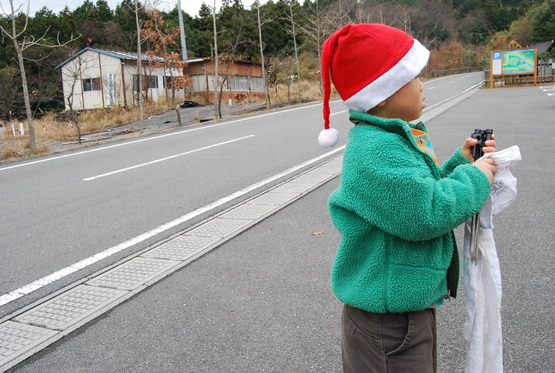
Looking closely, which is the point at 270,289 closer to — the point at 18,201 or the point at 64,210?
the point at 64,210

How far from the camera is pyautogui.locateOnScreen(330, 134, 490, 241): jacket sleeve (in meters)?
1.31

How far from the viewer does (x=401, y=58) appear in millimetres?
1449

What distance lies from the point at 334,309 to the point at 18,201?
5.31m

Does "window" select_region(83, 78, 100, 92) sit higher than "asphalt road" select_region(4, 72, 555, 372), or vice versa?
"window" select_region(83, 78, 100, 92)

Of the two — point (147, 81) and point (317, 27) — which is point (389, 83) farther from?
point (317, 27)

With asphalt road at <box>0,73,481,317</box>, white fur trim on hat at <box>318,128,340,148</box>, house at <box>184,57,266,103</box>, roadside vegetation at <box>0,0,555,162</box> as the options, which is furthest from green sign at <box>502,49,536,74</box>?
white fur trim on hat at <box>318,128,340,148</box>

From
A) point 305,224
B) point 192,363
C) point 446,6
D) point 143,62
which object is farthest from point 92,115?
point 446,6

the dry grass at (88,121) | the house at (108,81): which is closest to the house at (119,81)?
the house at (108,81)

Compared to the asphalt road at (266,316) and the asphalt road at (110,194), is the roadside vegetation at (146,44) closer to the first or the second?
the asphalt road at (110,194)

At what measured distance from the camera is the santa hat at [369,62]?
1.43 metres

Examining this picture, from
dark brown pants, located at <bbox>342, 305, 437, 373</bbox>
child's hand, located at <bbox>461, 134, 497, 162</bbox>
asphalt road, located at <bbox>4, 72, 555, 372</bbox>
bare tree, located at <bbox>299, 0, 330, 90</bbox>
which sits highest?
bare tree, located at <bbox>299, 0, 330, 90</bbox>

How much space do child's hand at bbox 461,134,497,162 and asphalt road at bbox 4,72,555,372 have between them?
1.20m

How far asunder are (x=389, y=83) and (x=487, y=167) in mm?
376

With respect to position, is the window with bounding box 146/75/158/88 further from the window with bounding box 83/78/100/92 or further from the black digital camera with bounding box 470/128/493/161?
the black digital camera with bounding box 470/128/493/161
